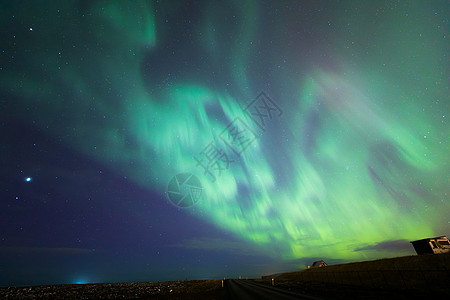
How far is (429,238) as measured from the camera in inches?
1612

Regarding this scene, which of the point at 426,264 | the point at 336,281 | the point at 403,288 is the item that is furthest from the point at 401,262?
the point at 336,281

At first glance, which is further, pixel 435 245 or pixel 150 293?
pixel 150 293

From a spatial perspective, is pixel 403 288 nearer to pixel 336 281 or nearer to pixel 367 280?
pixel 367 280

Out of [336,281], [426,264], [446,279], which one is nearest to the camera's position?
[446,279]

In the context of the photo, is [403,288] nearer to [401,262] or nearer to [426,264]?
[426,264]

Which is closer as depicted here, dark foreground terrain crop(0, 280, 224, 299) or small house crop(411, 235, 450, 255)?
dark foreground terrain crop(0, 280, 224, 299)

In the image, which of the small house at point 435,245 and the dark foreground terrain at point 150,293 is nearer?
the dark foreground terrain at point 150,293

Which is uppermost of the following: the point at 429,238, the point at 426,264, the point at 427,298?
the point at 429,238

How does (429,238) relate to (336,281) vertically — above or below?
above

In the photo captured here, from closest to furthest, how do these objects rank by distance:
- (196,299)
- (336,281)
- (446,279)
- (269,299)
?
(446,279) → (269,299) → (196,299) → (336,281)

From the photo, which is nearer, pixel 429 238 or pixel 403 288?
pixel 403 288

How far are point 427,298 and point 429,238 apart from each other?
37.2 m

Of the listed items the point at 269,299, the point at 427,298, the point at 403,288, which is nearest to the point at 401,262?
the point at 403,288

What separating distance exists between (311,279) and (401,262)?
911 inches
